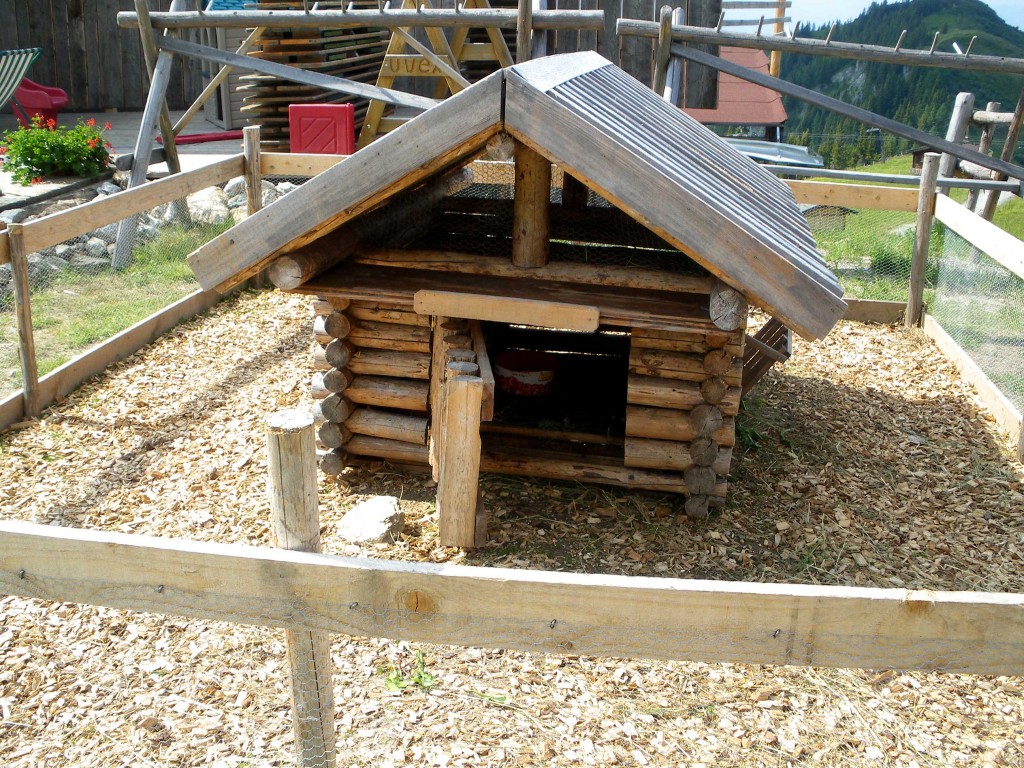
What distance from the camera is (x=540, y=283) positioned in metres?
5.05

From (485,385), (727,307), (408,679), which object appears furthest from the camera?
(727,307)

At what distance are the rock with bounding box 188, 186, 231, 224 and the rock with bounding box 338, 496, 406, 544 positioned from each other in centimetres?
577

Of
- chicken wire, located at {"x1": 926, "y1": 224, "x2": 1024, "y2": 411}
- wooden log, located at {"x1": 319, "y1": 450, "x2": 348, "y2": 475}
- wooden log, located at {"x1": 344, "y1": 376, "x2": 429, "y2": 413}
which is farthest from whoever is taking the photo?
chicken wire, located at {"x1": 926, "y1": 224, "x2": 1024, "y2": 411}

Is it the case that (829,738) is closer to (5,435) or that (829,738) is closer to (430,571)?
(430,571)

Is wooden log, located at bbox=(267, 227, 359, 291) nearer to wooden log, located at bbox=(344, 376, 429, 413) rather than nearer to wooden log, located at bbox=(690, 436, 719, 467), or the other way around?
wooden log, located at bbox=(344, 376, 429, 413)

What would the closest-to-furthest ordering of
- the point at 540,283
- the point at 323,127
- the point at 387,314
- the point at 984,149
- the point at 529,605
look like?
1. the point at 529,605
2. the point at 540,283
3. the point at 387,314
4. the point at 984,149
5. the point at 323,127

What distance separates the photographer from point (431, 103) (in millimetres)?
8953

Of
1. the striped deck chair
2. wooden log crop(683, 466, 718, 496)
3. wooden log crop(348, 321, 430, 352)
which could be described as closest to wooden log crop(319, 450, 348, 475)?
wooden log crop(348, 321, 430, 352)

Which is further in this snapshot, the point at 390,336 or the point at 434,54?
the point at 434,54

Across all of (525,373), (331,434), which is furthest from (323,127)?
(331,434)

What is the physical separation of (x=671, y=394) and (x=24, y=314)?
3935 mm

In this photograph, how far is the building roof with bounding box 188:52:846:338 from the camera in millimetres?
3971

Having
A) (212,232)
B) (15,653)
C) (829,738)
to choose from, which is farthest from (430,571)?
(212,232)

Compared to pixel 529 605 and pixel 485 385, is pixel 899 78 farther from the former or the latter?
pixel 529 605
